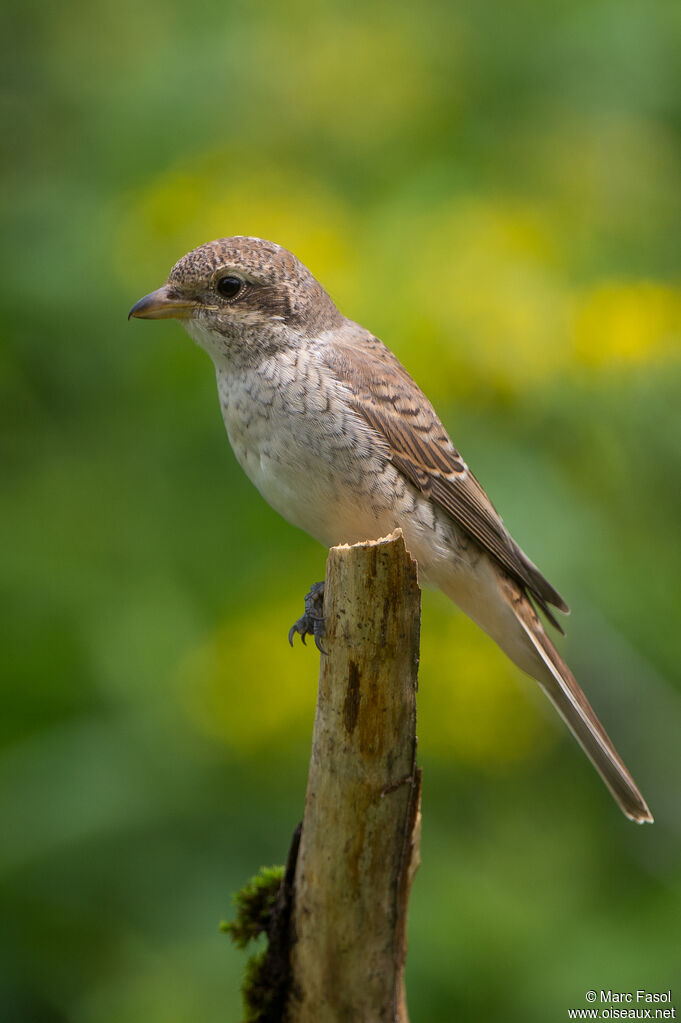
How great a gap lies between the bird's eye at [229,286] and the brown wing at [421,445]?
1.21ft

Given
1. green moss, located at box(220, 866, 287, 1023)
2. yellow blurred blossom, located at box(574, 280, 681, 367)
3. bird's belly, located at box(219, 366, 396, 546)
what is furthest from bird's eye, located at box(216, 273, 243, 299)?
green moss, located at box(220, 866, 287, 1023)

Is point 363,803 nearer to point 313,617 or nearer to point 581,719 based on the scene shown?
point 313,617

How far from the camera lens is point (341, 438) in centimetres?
378

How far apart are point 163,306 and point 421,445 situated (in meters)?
0.99

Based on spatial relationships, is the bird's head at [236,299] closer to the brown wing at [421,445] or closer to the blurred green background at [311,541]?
the brown wing at [421,445]

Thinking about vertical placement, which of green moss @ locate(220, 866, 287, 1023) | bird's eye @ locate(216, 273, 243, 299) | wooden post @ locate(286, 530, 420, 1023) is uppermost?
bird's eye @ locate(216, 273, 243, 299)

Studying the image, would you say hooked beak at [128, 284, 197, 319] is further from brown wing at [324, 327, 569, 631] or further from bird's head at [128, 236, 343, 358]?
brown wing at [324, 327, 569, 631]

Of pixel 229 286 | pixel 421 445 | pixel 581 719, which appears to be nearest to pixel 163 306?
pixel 229 286

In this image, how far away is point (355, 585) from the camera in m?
3.15

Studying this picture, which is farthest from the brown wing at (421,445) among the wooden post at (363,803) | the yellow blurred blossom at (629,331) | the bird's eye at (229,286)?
the wooden post at (363,803)

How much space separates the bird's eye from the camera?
3988mm

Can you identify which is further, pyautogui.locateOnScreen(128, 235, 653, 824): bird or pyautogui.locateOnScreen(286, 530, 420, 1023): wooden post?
pyautogui.locateOnScreen(128, 235, 653, 824): bird

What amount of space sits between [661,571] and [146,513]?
6.55 ft

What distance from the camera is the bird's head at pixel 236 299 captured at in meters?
3.94
